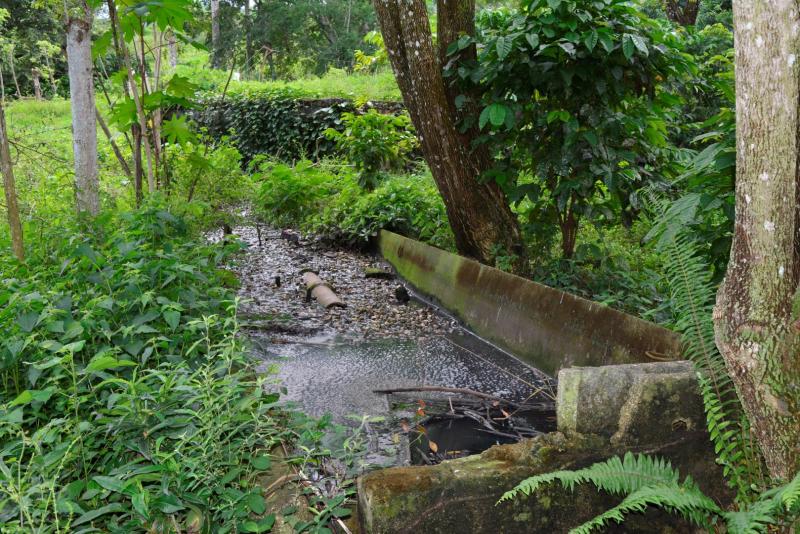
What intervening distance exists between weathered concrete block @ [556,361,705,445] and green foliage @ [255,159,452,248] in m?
4.57

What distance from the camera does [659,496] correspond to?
202cm

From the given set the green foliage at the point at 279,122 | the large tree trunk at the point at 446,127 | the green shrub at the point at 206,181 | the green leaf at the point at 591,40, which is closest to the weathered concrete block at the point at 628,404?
the green leaf at the point at 591,40

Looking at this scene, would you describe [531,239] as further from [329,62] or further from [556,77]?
[329,62]

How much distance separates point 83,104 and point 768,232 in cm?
488

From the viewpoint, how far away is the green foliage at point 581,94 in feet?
15.8

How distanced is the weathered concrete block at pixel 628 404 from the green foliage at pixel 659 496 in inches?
9.7

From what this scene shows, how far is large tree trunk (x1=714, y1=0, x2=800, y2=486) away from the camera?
2.04 m

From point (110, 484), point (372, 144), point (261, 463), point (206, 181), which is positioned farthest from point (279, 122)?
point (110, 484)

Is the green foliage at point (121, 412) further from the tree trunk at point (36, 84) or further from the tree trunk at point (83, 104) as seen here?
the tree trunk at point (36, 84)

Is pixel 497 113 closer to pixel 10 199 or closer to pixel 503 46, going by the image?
pixel 503 46

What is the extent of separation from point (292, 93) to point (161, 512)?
50.0 ft

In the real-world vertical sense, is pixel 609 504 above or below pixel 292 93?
below

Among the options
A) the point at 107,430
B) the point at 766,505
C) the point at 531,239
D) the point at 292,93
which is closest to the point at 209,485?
the point at 107,430

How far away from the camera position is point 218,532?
2.13 m
